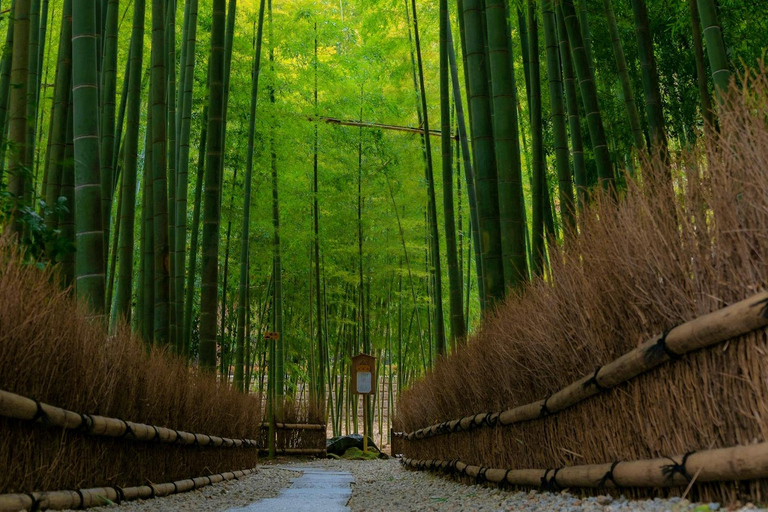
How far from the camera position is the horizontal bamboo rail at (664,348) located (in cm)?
157

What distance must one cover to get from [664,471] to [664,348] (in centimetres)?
29

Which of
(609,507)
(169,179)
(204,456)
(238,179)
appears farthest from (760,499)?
(238,179)

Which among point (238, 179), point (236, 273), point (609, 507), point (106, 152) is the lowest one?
point (609, 507)

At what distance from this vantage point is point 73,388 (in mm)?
2555

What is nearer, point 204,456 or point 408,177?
point 204,456

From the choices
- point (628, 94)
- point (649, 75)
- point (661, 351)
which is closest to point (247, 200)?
point (628, 94)

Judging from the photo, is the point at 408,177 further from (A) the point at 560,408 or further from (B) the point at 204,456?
(A) the point at 560,408

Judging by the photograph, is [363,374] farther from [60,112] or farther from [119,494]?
[119,494]

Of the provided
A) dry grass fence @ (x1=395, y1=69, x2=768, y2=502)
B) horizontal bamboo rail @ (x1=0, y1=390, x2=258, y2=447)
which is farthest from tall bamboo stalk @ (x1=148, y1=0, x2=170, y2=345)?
dry grass fence @ (x1=395, y1=69, x2=768, y2=502)

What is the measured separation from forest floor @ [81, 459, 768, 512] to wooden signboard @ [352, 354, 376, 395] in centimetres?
389

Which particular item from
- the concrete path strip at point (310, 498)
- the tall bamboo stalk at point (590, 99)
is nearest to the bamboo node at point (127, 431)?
the concrete path strip at point (310, 498)

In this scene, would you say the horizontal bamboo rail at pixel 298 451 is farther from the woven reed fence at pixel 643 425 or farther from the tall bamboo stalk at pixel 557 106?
the woven reed fence at pixel 643 425

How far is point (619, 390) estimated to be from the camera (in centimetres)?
217

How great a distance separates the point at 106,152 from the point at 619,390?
10.0 ft
